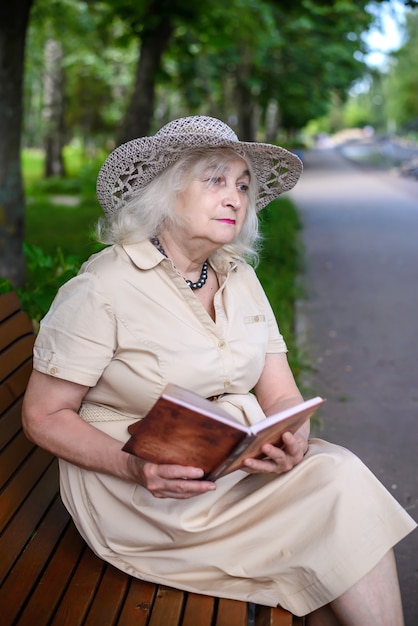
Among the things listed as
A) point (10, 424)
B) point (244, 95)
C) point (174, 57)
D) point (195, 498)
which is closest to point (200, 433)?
point (195, 498)

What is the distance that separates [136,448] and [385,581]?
0.68 meters

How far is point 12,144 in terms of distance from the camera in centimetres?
734

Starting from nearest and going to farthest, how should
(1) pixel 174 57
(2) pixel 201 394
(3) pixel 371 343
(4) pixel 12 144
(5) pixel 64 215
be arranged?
(2) pixel 201 394, (3) pixel 371 343, (4) pixel 12 144, (1) pixel 174 57, (5) pixel 64 215

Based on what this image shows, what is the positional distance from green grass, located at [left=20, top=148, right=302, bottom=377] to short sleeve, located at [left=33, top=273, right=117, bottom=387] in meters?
0.70

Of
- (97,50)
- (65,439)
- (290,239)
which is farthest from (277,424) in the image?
(97,50)

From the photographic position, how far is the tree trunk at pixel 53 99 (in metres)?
25.1

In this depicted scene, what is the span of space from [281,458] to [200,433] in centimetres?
31

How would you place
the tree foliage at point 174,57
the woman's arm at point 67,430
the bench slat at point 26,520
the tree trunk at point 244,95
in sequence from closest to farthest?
the woman's arm at point 67,430 → the bench slat at point 26,520 → the tree foliage at point 174,57 → the tree trunk at point 244,95

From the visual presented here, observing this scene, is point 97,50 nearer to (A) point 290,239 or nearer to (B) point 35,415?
(A) point 290,239

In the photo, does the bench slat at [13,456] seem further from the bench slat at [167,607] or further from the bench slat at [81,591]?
the bench slat at [167,607]

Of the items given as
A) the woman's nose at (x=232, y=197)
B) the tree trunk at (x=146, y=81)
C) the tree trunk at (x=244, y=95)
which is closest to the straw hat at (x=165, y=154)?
the woman's nose at (x=232, y=197)

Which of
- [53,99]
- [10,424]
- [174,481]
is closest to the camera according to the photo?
[174,481]

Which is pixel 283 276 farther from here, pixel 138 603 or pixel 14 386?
pixel 138 603

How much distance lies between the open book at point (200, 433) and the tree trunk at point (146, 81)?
8554 mm
